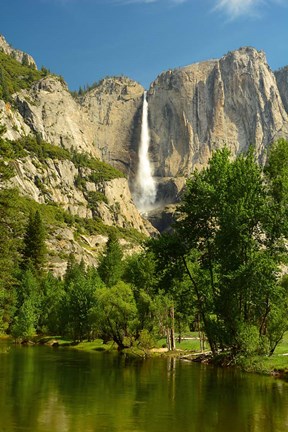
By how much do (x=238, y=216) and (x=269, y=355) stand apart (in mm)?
12308

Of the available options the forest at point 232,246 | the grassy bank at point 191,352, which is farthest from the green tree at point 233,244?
the grassy bank at point 191,352

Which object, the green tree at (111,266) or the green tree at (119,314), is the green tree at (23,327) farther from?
the green tree at (119,314)

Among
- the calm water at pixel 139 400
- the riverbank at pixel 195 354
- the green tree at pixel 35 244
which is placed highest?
the green tree at pixel 35 244

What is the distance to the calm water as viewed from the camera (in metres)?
19.6

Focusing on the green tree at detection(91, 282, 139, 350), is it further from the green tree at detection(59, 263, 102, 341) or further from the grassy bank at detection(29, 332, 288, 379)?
the green tree at detection(59, 263, 102, 341)

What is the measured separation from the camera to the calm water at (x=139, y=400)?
19.6 meters

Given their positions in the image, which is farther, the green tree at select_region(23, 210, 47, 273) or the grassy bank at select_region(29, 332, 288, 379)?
the green tree at select_region(23, 210, 47, 273)

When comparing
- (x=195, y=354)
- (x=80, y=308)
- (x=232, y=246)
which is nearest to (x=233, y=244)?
(x=232, y=246)

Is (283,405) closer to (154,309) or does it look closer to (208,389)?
(208,389)

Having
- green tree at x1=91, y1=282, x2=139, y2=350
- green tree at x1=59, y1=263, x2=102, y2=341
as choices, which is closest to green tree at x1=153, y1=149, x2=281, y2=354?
green tree at x1=91, y1=282, x2=139, y2=350

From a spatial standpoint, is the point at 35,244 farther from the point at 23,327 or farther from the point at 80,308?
the point at 80,308

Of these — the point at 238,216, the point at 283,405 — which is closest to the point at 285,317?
the point at 238,216

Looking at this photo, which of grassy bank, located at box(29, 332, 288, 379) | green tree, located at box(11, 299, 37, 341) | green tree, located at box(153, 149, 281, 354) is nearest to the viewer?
grassy bank, located at box(29, 332, 288, 379)

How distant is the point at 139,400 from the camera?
25.6 m
